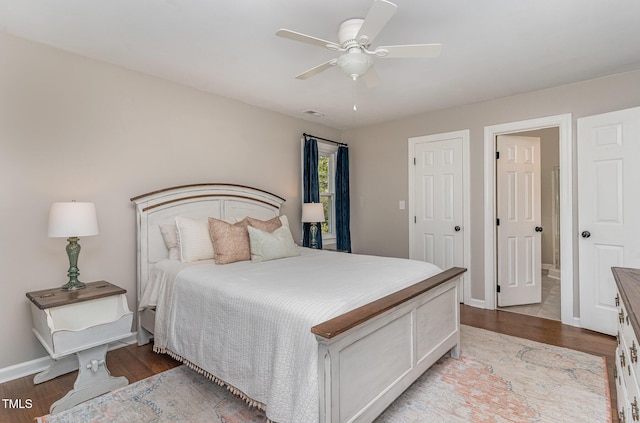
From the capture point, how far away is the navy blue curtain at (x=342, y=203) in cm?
504

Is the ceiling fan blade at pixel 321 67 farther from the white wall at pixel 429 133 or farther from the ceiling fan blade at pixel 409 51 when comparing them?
the white wall at pixel 429 133

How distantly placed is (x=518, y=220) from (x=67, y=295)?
15.2ft

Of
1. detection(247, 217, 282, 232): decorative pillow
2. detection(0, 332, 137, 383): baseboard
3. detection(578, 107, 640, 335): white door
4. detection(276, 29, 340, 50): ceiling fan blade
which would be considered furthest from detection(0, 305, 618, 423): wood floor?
detection(276, 29, 340, 50): ceiling fan blade

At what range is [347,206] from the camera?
511 cm

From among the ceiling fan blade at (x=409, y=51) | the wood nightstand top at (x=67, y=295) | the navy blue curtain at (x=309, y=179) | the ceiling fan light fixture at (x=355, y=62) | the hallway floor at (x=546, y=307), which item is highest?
the ceiling fan blade at (x=409, y=51)

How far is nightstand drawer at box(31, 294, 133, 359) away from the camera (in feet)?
6.79

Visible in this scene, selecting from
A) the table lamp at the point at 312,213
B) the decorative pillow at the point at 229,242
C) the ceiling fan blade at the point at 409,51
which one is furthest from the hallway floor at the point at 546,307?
the ceiling fan blade at the point at 409,51

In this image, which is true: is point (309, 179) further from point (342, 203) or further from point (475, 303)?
point (475, 303)

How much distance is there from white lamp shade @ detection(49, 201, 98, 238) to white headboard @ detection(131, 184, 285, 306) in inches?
22.7

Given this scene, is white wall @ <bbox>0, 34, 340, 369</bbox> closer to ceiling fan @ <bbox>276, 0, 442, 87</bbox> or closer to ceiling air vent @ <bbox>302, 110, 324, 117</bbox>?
ceiling air vent @ <bbox>302, 110, 324, 117</bbox>

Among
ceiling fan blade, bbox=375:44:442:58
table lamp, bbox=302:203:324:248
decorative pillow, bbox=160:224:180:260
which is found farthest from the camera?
table lamp, bbox=302:203:324:248

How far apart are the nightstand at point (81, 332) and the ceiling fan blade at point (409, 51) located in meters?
2.42

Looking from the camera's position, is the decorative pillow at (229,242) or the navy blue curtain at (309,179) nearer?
the decorative pillow at (229,242)

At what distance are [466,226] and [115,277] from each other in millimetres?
3804
